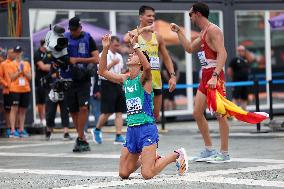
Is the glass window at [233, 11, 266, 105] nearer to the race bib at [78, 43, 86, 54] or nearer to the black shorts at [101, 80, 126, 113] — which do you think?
the black shorts at [101, 80, 126, 113]

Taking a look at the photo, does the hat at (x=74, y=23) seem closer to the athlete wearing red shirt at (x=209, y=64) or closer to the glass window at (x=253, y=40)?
the athlete wearing red shirt at (x=209, y=64)

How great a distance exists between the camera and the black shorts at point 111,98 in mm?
15039

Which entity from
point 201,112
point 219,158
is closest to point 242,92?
point 201,112

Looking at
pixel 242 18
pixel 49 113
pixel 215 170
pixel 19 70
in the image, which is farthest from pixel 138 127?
pixel 242 18

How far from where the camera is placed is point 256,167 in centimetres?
997

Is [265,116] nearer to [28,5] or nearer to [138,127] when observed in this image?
[138,127]

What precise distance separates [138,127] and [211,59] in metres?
2.38

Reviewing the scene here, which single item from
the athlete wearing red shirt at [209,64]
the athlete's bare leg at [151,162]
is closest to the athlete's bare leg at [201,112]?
the athlete wearing red shirt at [209,64]

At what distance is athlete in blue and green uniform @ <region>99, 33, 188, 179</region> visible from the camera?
9.02 metres

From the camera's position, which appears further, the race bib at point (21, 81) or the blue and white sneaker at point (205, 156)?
the race bib at point (21, 81)

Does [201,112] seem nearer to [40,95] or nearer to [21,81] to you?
[21,81]

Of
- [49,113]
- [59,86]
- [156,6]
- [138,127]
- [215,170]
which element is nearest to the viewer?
[138,127]

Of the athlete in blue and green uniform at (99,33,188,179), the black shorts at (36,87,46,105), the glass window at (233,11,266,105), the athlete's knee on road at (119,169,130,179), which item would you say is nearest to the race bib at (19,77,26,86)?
the black shorts at (36,87,46,105)

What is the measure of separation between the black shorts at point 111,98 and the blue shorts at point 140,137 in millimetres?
5831
